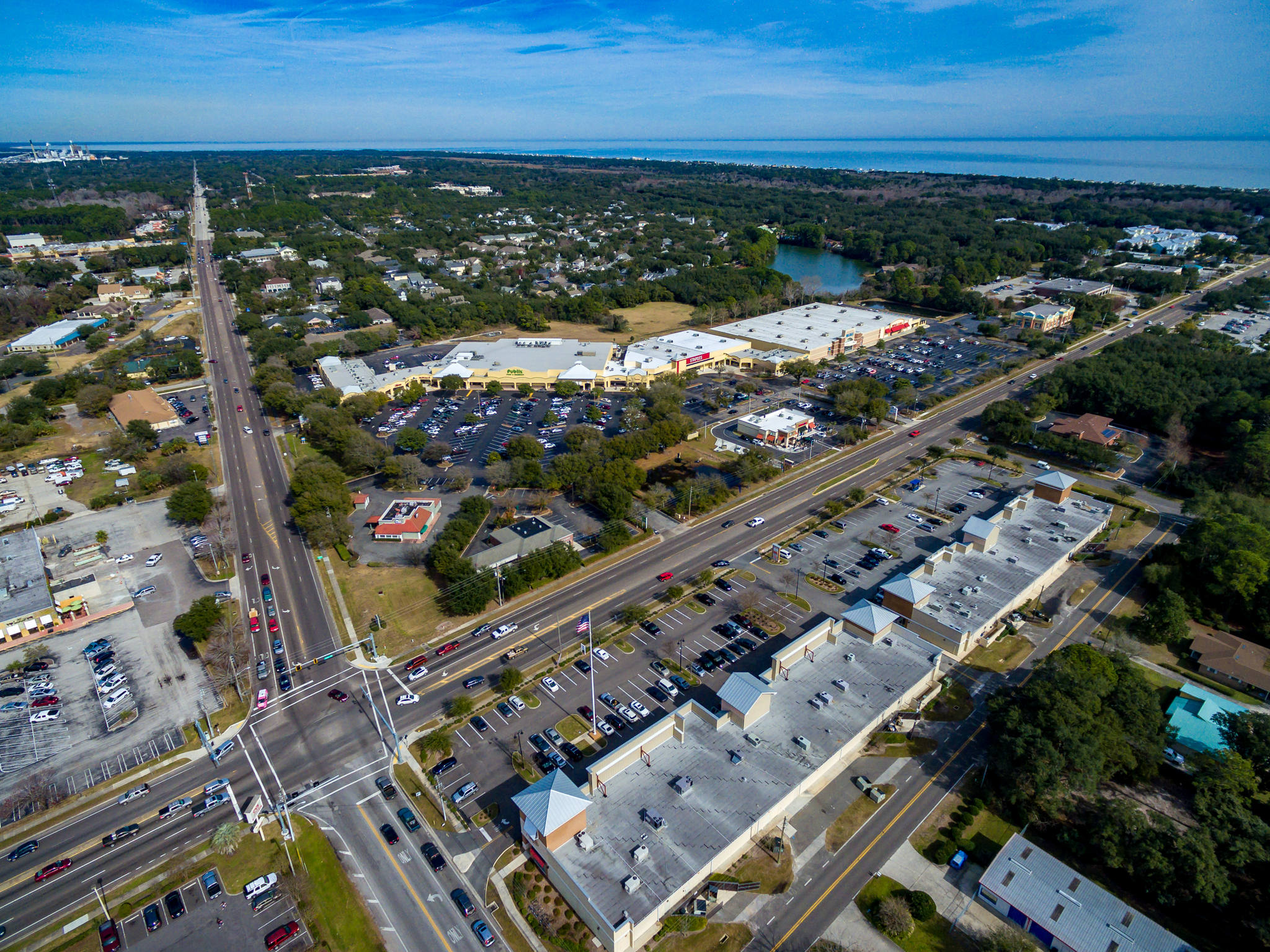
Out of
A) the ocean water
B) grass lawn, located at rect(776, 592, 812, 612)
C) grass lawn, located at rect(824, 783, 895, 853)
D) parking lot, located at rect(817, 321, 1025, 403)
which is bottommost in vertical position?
grass lawn, located at rect(824, 783, 895, 853)

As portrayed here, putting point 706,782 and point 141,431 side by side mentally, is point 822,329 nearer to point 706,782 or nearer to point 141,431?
point 706,782

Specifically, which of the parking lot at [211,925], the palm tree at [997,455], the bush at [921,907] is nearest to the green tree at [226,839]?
the parking lot at [211,925]

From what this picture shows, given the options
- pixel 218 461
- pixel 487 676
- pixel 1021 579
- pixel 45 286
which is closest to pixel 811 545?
pixel 1021 579

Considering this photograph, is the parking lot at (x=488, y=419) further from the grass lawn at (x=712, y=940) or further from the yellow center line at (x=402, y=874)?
the grass lawn at (x=712, y=940)

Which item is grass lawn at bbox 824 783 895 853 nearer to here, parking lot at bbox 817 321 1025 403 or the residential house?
the residential house

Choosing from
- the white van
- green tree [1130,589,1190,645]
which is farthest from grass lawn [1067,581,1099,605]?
the white van

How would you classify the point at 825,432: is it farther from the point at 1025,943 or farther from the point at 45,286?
the point at 45,286
